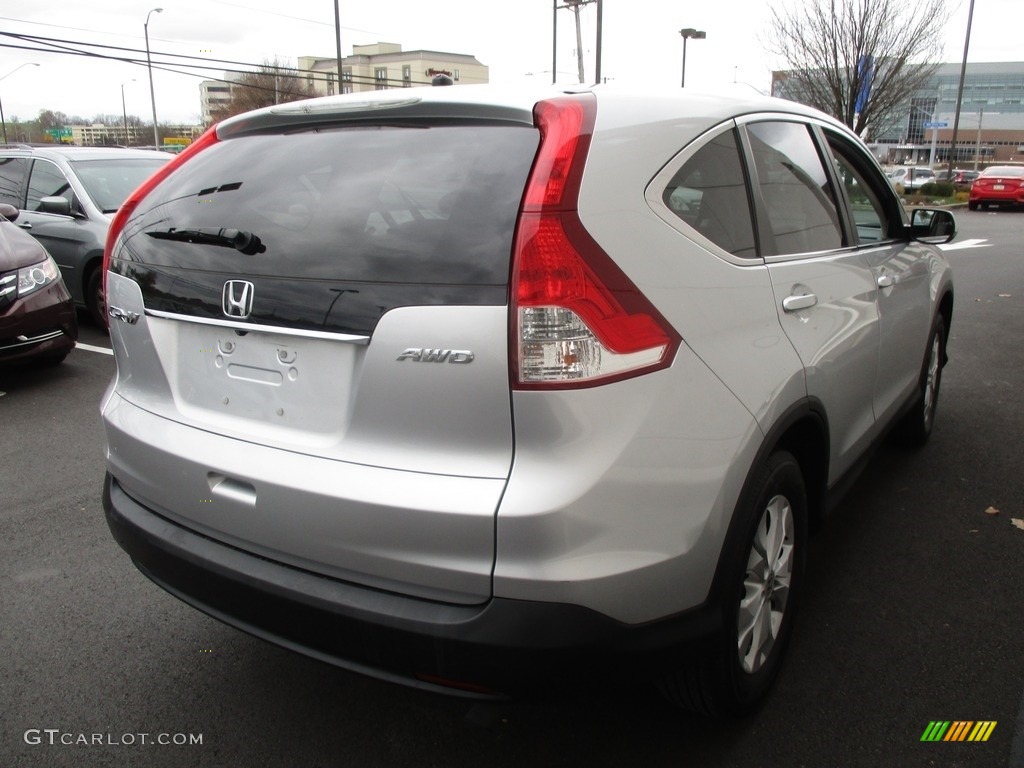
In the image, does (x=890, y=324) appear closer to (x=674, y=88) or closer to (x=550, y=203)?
(x=674, y=88)

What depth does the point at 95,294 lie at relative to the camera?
306 inches

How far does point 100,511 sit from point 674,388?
3133mm

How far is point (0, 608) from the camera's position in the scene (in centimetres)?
308

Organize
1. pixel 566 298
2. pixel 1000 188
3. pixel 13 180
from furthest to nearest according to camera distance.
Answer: pixel 1000 188 → pixel 13 180 → pixel 566 298

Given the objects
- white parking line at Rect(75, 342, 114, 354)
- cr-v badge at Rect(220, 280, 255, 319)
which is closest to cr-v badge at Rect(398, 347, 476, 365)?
cr-v badge at Rect(220, 280, 255, 319)

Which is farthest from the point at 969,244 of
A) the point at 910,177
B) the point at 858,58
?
the point at 910,177

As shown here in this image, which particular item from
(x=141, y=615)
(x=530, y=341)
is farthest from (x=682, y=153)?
(x=141, y=615)

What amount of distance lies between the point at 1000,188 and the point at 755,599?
96.6ft

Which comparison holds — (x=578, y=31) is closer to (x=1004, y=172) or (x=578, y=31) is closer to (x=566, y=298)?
(x=1004, y=172)

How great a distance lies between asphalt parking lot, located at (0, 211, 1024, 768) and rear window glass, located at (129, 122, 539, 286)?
100cm

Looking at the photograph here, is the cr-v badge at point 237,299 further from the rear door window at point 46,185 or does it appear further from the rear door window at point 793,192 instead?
the rear door window at point 46,185

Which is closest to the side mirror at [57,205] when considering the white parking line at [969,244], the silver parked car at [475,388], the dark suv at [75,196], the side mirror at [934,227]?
the dark suv at [75,196]

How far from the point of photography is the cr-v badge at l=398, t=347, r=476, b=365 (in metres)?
1.75

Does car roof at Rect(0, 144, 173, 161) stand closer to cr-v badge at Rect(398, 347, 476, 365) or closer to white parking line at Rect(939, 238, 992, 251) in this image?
cr-v badge at Rect(398, 347, 476, 365)
